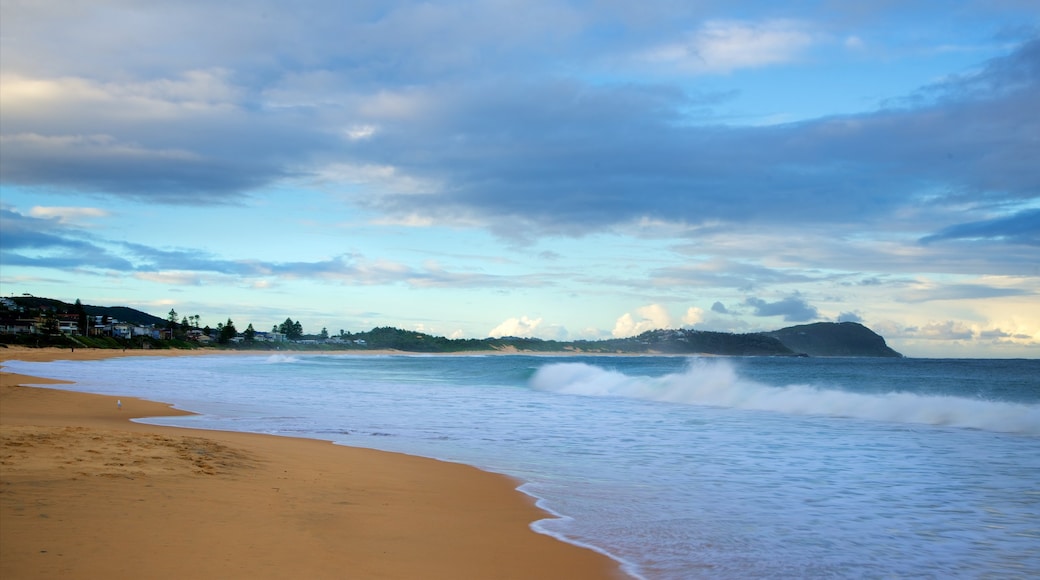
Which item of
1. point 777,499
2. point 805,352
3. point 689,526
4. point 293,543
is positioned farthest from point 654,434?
point 805,352

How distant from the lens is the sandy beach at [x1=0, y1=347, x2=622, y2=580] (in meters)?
5.10

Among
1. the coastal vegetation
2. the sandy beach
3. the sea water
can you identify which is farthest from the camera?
the coastal vegetation

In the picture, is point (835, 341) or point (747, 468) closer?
point (747, 468)

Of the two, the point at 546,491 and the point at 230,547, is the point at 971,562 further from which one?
the point at 230,547

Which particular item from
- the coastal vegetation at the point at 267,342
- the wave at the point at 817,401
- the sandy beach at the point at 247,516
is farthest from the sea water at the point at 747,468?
the coastal vegetation at the point at 267,342

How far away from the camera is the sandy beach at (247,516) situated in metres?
5.10

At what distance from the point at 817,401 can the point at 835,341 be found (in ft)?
432

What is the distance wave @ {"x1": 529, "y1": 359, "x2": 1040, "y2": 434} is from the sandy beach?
15424 millimetres

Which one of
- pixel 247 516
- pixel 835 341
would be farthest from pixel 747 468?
pixel 835 341

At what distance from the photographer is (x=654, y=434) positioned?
15570mm

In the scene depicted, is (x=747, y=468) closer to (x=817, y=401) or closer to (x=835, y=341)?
(x=817, y=401)

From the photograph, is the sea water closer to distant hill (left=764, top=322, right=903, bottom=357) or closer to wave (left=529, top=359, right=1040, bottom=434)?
wave (left=529, top=359, right=1040, bottom=434)

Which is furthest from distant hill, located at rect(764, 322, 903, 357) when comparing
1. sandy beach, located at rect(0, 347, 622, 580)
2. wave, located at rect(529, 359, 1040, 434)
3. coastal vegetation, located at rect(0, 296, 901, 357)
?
sandy beach, located at rect(0, 347, 622, 580)

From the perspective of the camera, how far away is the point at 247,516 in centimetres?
646
